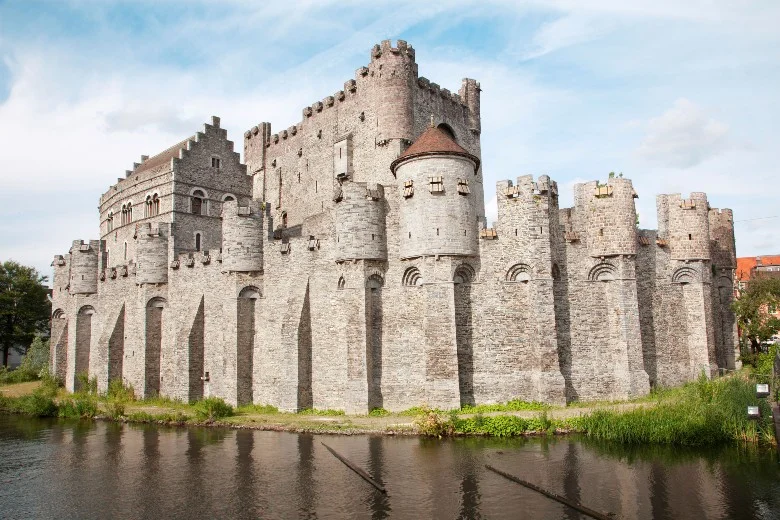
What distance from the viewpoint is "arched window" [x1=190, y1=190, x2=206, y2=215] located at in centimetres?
4244

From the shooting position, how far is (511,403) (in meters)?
24.7

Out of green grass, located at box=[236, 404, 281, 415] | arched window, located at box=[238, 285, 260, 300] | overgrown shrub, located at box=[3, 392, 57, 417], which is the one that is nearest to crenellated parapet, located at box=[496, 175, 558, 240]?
arched window, located at box=[238, 285, 260, 300]

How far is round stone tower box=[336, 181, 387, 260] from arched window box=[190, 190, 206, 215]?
18.8m

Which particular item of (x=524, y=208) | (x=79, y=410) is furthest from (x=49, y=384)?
(x=524, y=208)

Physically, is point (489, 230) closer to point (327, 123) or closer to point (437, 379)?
point (437, 379)

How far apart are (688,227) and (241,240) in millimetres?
21764

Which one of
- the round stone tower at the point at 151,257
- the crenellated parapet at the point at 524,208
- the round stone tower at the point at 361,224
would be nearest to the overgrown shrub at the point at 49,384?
the round stone tower at the point at 151,257

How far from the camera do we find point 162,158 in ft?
151

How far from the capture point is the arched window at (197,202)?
42438 millimetres

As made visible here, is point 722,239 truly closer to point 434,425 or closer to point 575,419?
point 575,419

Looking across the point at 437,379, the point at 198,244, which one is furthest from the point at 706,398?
the point at 198,244

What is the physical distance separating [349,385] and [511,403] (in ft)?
23.0

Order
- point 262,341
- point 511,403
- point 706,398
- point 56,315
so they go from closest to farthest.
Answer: point 706,398, point 511,403, point 262,341, point 56,315

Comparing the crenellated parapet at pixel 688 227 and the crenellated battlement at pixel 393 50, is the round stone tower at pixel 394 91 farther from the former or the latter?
the crenellated parapet at pixel 688 227
